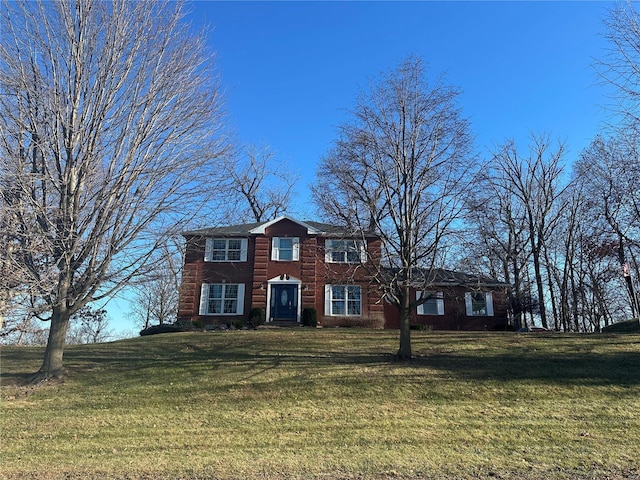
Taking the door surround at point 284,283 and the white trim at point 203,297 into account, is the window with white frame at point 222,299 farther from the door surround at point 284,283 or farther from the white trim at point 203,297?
the door surround at point 284,283

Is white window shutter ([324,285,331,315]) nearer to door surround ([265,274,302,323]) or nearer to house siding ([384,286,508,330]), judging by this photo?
door surround ([265,274,302,323])

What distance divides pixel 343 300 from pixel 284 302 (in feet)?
9.79

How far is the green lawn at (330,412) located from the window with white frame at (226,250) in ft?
26.2

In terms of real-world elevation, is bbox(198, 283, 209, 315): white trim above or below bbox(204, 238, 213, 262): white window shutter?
below

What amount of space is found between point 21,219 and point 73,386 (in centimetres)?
441

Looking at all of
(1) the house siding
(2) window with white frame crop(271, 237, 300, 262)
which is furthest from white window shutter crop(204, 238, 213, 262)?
(1) the house siding

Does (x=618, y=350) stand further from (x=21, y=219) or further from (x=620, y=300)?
→ (x=620, y=300)

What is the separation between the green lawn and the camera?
667cm

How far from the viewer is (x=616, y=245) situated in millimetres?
25656

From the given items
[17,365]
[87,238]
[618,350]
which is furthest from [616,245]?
[17,365]

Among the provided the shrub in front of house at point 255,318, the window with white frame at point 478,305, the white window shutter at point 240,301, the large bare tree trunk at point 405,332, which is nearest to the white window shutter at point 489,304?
the window with white frame at point 478,305

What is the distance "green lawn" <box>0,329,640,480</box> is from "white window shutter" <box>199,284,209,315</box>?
6834mm

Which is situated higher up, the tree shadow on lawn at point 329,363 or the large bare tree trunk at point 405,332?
the large bare tree trunk at point 405,332

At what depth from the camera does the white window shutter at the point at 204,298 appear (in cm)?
2306
